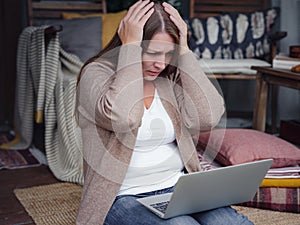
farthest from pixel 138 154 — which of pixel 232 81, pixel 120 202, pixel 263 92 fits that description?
pixel 232 81

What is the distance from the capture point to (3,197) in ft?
6.93

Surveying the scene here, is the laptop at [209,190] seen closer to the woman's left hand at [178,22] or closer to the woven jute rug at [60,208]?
the woman's left hand at [178,22]

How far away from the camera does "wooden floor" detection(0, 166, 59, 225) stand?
1878 mm

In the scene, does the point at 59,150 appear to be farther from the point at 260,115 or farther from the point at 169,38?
the point at 169,38

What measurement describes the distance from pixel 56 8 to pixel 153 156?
7.27 feet

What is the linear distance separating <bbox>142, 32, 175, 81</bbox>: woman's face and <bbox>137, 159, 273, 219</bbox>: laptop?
302 mm

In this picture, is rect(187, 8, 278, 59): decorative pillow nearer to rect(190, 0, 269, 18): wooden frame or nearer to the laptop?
rect(190, 0, 269, 18): wooden frame

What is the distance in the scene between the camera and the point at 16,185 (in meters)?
2.26

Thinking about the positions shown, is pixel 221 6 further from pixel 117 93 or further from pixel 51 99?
pixel 117 93

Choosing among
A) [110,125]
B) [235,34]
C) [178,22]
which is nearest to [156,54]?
[178,22]

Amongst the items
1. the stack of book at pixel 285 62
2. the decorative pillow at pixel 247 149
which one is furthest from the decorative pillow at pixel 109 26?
the decorative pillow at pixel 247 149

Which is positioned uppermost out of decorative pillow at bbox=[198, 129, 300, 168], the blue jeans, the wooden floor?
the blue jeans

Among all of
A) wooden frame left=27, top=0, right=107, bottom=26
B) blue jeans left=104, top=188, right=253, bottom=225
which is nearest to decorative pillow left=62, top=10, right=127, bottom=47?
wooden frame left=27, top=0, right=107, bottom=26

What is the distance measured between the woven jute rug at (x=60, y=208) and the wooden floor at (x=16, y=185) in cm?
3
